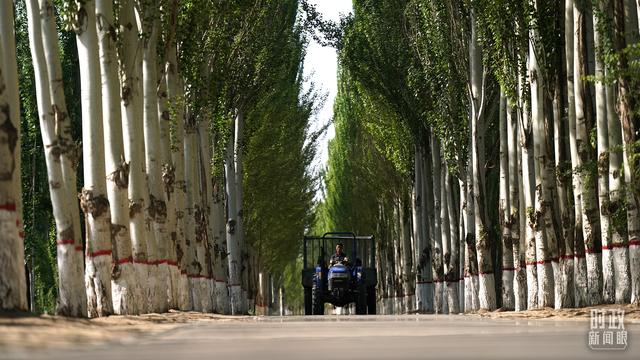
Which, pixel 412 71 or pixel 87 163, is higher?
pixel 412 71

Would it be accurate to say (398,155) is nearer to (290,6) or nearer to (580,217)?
(290,6)

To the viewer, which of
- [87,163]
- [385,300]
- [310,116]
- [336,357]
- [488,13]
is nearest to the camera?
[336,357]

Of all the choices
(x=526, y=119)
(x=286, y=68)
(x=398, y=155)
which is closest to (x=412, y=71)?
(x=398, y=155)

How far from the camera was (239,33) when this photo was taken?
34.2 meters

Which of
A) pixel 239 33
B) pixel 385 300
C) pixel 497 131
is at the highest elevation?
pixel 239 33

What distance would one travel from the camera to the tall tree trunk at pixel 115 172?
19.1m

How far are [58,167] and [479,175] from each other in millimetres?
14539

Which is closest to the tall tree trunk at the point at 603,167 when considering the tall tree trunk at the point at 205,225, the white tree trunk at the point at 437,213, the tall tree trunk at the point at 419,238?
the tall tree trunk at the point at 205,225

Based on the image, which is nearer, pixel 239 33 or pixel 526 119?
pixel 526 119

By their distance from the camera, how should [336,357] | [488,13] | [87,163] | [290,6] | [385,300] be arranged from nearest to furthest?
[336,357], [87,163], [488,13], [290,6], [385,300]

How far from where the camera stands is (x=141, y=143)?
68.8 feet

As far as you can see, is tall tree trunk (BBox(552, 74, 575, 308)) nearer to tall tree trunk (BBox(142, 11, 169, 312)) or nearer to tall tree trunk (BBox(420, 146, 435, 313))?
tall tree trunk (BBox(142, 11, 169, 312))

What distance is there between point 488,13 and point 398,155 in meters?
16.0

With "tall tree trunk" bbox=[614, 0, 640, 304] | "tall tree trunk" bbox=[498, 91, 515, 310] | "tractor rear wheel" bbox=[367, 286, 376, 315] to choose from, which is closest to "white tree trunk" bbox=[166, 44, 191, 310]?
"tractor rear wheel" bbox=[367, 286, 376, 315]
